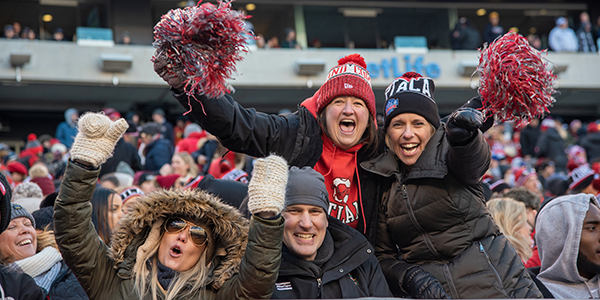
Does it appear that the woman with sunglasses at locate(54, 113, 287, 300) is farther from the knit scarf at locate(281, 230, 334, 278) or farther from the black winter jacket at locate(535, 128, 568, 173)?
the black winter jacket at locate(535, 128, 568, 173)

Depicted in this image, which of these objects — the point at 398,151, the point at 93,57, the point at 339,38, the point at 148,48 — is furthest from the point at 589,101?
the point at 398,151

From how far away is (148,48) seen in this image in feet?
54.6

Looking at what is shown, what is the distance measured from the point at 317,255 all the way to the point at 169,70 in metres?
1.14

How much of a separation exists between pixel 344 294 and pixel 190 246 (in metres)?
0.74

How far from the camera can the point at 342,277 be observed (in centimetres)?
272

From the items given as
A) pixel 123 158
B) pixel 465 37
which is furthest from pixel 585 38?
pixel 123 158

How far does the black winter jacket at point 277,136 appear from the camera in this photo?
104 inches

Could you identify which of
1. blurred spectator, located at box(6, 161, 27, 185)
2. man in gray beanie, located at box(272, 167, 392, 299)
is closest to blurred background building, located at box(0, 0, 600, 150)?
blurred spectator, located at box(6, 161, 27, 185)

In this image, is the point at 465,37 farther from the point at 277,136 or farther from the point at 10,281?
the point at 10,281

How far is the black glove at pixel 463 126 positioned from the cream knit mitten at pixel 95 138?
4.63ft

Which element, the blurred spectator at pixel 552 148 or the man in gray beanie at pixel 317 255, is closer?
the man in gray beanie at pixel 317 255

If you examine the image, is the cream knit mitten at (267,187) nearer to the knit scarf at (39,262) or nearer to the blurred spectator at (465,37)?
the knit scarf at (39,262)

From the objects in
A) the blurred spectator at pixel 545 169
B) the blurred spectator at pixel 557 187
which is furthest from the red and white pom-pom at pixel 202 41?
the blurred spectator at pixel 545 169

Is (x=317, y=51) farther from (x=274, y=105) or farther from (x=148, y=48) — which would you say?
(x=148, y=48)
